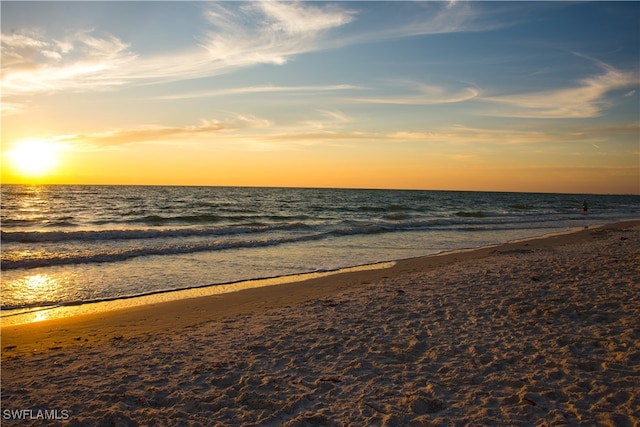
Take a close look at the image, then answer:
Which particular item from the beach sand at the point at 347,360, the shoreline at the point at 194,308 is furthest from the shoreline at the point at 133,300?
the beach sand at the point at 347,360

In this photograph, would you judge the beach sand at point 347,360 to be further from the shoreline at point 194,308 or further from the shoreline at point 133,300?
the shoreline at point 133,300

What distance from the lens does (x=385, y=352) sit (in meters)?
5.91

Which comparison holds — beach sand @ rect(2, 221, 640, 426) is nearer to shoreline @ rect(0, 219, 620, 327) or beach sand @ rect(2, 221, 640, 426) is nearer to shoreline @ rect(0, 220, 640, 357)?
shoreline @ rect(0, 220, 640, 357)

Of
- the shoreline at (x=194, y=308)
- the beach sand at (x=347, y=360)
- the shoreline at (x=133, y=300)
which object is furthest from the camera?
the shoreline at (x=133, y=300)

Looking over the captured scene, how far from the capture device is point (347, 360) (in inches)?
224

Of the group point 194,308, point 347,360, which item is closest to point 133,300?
point 194,308

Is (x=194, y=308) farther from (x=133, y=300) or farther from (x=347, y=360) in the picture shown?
(x=347, y=360)

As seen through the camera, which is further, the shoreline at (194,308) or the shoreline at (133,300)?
the shoreline at (133,300)

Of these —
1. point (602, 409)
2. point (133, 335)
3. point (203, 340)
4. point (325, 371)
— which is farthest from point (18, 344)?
point (602, 409)

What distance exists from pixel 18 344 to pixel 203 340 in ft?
9.62

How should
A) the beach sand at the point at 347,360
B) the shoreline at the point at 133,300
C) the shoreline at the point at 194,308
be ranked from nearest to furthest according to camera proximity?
1. the beach sand at the point at 347,360
2. the shoreline at the point at 194,308
3. the shoreline at the point at 133,300

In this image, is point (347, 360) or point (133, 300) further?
point (133, 300)

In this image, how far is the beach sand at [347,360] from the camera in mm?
4391

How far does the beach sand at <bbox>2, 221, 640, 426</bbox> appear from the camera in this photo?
4.39 meters
